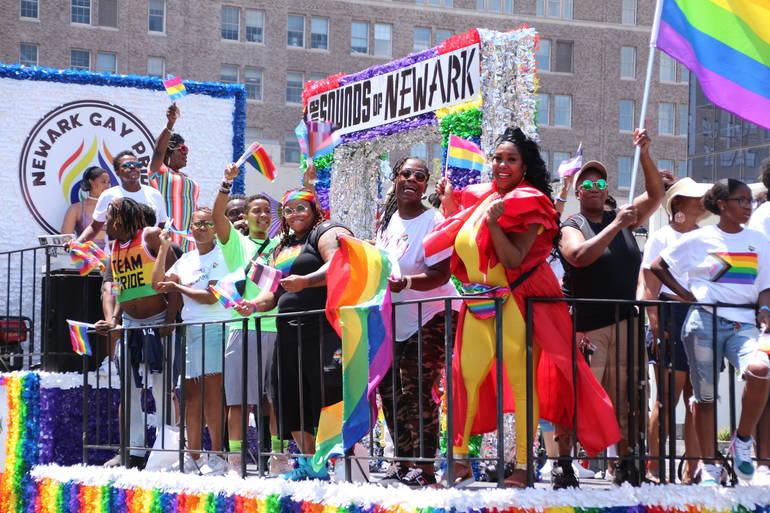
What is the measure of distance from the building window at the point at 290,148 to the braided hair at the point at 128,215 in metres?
41.3

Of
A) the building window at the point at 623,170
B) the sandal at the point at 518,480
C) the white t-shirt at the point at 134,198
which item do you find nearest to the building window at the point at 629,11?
the building window at the point at 623,170

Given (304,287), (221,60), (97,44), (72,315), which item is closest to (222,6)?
(221,60)

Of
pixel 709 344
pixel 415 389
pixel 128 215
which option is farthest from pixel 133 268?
pixel 709 344

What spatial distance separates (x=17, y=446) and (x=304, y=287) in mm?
3656

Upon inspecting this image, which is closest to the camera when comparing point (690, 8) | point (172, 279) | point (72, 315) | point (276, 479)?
point (276, 479)

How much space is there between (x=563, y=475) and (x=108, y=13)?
147 feet

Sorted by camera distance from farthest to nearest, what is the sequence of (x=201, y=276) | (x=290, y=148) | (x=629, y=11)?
(x=629, y=11)
(x=290, y=148)
(x=201, y=276)

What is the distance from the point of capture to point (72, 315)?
9.46 metres

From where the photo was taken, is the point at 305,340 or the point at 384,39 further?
the point at 384,39

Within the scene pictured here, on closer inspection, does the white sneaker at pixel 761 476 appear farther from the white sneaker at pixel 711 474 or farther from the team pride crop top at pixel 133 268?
the team pride crop top at pixel 133 268

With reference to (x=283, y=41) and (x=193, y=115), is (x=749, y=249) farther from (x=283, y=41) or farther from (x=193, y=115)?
(x=283, y=41)

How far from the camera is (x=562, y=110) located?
175 feet

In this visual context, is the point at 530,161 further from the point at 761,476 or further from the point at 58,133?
the point at 58,133

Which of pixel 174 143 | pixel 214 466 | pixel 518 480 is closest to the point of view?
pixel 518 480
